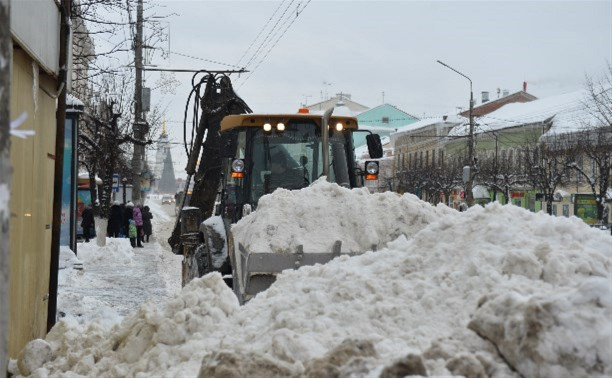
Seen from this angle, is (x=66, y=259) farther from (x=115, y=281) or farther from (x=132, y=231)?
(x=132, y=231)

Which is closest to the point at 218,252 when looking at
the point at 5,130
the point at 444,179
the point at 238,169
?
the point at 238,169

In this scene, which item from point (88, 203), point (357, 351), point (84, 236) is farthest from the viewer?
point (88, 203)

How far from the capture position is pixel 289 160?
33.1 ft

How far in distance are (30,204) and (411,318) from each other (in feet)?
12.0

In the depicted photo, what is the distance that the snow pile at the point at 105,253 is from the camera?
20.6 m

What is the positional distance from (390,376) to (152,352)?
6.68 ft

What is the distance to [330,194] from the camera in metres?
8.44

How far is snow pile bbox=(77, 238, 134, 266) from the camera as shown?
67.5 feet

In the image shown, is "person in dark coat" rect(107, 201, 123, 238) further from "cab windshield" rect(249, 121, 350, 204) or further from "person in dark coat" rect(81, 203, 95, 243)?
"cab windshield" rect(249, 121, 350, 204)

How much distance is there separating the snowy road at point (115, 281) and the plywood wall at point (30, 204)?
1.10 m

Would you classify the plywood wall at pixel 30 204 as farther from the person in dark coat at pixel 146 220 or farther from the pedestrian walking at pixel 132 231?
the person in dark coat at pixel 146 220

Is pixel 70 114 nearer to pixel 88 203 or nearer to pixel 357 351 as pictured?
pixel 357 351

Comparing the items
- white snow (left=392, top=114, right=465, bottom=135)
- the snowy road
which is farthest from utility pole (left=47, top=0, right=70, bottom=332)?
white snow (left=392, top=114, right=465, bottom=135)

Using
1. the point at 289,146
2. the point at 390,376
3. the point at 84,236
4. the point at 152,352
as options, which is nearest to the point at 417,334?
the point at 390,376
